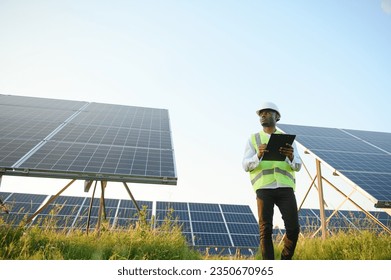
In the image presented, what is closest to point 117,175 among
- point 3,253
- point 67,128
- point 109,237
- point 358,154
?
point 109,237

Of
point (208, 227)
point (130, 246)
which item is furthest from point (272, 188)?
point (208, 227)

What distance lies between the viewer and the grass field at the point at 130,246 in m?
4.07

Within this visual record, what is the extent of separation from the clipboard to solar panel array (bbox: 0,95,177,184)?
2407 millimetres

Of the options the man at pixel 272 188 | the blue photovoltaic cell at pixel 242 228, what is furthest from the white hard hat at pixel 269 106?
the blue photovoltaic cell at pixel 242 228

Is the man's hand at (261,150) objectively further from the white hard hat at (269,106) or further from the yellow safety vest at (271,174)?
the white hard hat at (269,106)

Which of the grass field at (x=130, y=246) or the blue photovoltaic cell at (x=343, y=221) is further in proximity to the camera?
the blue photovoltaic cell at (x=343, y=221)

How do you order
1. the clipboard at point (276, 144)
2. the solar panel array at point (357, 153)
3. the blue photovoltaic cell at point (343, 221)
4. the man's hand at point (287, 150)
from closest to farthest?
1. the clipboard at point (276, 144)
2. the man's hand at point (287, 150)
3. the blue photovoltaic cell at point (343, 221)
4. the solar panel array at point (357, 153)

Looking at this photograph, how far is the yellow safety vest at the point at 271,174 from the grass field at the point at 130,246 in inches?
61.0

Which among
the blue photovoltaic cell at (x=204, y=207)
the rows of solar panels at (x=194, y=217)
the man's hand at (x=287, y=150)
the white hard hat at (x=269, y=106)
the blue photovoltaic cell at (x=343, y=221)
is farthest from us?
the blue photovoltaic cell at (x=204, y=207)

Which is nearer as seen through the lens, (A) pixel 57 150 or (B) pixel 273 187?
(B) pixel 273 187
